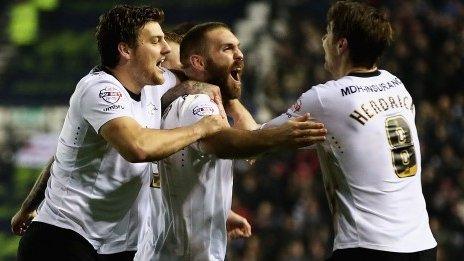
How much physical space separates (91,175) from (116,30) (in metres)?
0.81

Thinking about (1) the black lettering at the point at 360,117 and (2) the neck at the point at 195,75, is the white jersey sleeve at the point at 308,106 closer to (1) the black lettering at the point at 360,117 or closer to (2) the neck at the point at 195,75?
(1) the black lettering at the point at 360,117

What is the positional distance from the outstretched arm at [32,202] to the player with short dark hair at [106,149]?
246 mm

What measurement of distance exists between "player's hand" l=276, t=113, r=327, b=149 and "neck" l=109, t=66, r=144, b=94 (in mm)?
880

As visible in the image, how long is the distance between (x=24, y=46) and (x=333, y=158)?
13.6 meters

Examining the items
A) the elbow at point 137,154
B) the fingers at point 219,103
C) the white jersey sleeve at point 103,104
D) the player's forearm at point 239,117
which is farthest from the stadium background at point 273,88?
the elbow at point 137,154

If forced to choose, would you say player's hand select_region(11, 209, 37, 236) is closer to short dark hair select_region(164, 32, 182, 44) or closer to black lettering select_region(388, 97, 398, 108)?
short dark hair select_region(164, 32, 182, 44)

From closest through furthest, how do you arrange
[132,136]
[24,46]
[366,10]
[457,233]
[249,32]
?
[132,136]
[366,10]
[457,233]
[249,32]
[24,46]

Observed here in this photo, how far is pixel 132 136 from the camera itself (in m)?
4.64

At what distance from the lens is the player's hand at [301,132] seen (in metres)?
4.73

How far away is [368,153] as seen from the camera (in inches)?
191

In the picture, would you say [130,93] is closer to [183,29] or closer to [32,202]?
[32,202]

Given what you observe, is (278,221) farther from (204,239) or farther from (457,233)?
(204,239)

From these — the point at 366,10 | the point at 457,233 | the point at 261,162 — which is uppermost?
the point at 366,10

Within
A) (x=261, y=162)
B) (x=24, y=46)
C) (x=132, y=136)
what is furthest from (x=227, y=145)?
(x=24, y=46)
